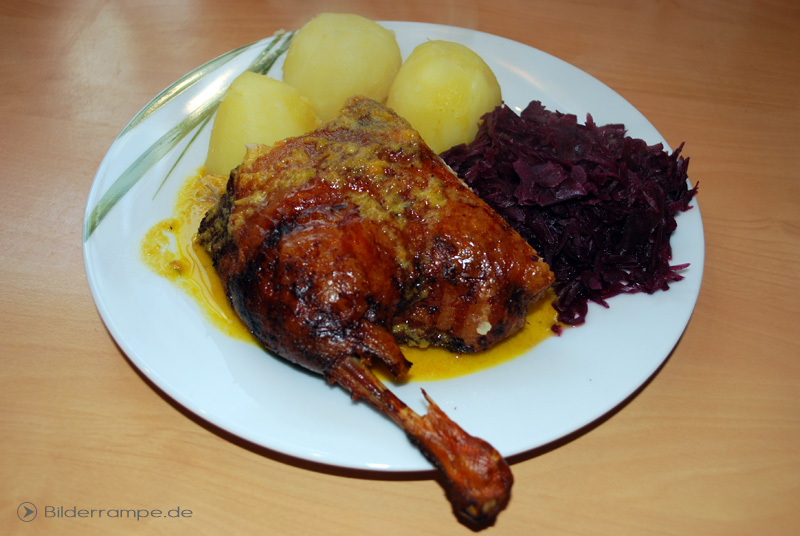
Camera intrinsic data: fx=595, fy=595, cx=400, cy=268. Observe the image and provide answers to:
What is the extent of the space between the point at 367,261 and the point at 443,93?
1.55m

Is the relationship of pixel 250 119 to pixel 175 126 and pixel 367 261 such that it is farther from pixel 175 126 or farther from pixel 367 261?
pixel 367 261

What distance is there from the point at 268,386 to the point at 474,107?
2203mm

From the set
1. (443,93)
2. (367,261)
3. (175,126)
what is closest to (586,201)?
(443,93)

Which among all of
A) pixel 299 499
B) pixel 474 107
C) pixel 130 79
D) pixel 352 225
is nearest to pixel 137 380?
pixel 299 499

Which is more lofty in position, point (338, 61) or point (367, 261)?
point (338, 61)

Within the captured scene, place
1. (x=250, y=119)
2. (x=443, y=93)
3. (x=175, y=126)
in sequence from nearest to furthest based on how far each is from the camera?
(x=250, y=119) < (x=443, y=93) < (x=175, y=126)

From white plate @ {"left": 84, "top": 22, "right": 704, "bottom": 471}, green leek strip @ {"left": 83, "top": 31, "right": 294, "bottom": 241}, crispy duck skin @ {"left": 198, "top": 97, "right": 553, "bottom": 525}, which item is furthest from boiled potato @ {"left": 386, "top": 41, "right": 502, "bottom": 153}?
white plate @ {"left": 84, "top": 22, "right": 704, "bottom": 471}

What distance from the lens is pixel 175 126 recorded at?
3.87 m

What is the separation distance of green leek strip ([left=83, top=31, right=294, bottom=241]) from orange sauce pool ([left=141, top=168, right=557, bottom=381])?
0.86 ft

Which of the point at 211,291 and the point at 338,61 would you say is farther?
the point at 338,61

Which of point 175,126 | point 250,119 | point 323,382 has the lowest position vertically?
point 323,382

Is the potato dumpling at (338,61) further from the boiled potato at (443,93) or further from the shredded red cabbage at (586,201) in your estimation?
the shredded red cabbage at (586,201)

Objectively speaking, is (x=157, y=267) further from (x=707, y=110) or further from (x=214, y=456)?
(x=707, y=110)

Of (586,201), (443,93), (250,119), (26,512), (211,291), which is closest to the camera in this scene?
(26,512)
